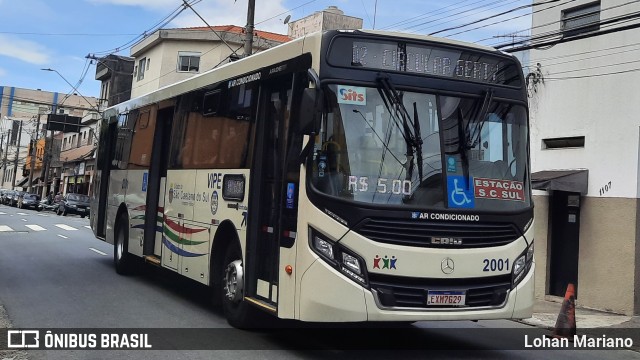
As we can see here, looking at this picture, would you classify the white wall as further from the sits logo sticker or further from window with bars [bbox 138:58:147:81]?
window with bars [bbox 138:58:147:81]

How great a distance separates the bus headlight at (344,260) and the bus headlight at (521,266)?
171cm

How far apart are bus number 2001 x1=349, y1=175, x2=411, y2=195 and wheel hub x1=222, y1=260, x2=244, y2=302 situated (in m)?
2.24

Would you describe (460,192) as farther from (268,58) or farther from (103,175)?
(103,175)

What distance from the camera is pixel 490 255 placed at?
6055 mm

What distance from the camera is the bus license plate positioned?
19.0ft

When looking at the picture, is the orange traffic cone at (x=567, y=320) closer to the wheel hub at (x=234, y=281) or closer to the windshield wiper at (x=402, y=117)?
the windshield wiper at (x=402, y=117)

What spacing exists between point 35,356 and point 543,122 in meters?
11.4

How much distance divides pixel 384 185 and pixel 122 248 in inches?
309

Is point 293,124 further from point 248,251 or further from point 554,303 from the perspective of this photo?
point 554,303

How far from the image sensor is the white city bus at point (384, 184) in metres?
5.68

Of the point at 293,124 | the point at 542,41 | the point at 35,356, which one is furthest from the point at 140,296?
Result: the point at 542,41

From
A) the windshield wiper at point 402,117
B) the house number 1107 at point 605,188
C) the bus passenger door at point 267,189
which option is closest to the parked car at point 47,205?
the house number 1107 at point 605,188

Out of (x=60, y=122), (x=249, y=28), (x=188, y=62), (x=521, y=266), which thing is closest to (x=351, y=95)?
(x=521, y=266)

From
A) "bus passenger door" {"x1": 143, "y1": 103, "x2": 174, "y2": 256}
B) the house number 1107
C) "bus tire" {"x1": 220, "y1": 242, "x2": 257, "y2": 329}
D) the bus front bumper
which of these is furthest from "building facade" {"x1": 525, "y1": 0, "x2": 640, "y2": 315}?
"bus passenger door" {"x1": 143, "y1": 103, "x2": 174, "y2": 256}
